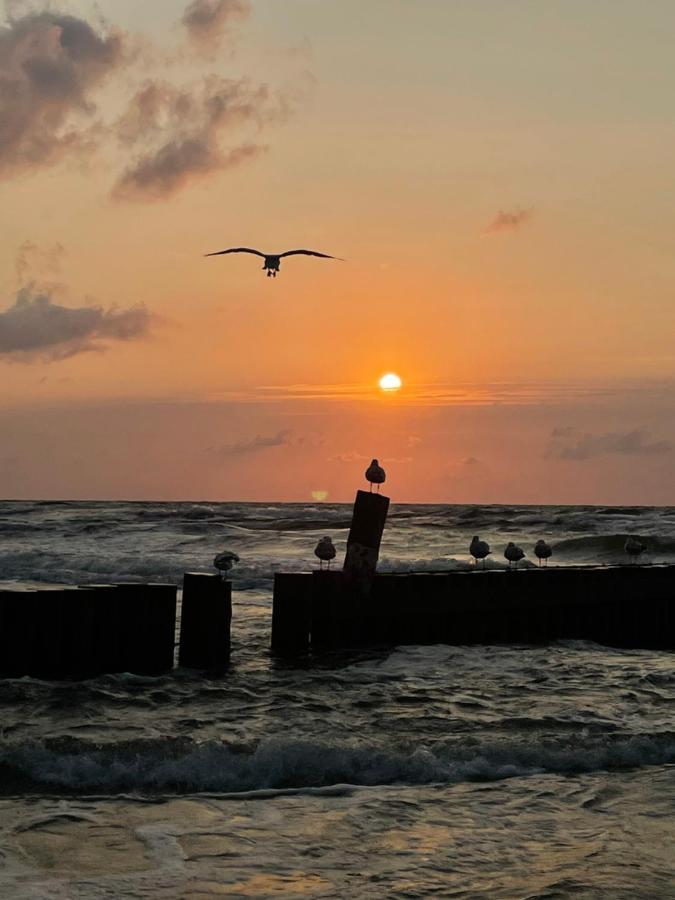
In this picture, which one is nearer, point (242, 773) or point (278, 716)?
point (242, 773)

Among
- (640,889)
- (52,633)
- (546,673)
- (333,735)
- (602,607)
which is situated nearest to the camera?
(640,889)

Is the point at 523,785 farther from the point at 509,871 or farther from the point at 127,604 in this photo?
the point at 127,604

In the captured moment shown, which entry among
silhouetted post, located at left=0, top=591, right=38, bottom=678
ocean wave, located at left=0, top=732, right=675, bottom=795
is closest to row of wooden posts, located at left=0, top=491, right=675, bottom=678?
silhouetted post, located at left=0, top=591, right=38, bottom=678

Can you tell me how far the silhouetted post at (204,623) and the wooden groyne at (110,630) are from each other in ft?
0.03

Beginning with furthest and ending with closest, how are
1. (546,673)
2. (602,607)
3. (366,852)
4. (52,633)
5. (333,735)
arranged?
(602,607), (546,673), (52,633), (333,735), (366,852)

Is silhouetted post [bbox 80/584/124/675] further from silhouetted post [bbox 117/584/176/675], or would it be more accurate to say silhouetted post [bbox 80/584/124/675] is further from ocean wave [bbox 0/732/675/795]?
ocean wave [bbox 0/732/675/795]

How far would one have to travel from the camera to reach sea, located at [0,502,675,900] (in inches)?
253

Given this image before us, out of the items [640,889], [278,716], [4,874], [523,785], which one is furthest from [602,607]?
[4,874]

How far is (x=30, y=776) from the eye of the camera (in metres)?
8.55

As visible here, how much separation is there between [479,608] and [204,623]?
4.11 metres

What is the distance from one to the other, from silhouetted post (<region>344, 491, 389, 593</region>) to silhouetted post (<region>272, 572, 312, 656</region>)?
1.94 ft

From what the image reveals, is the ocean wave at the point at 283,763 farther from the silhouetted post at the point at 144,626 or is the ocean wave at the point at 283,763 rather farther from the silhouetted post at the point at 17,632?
the silhouetted post at the point at 144,626

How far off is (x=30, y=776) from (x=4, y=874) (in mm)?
2290

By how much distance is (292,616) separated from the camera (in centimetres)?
1377
